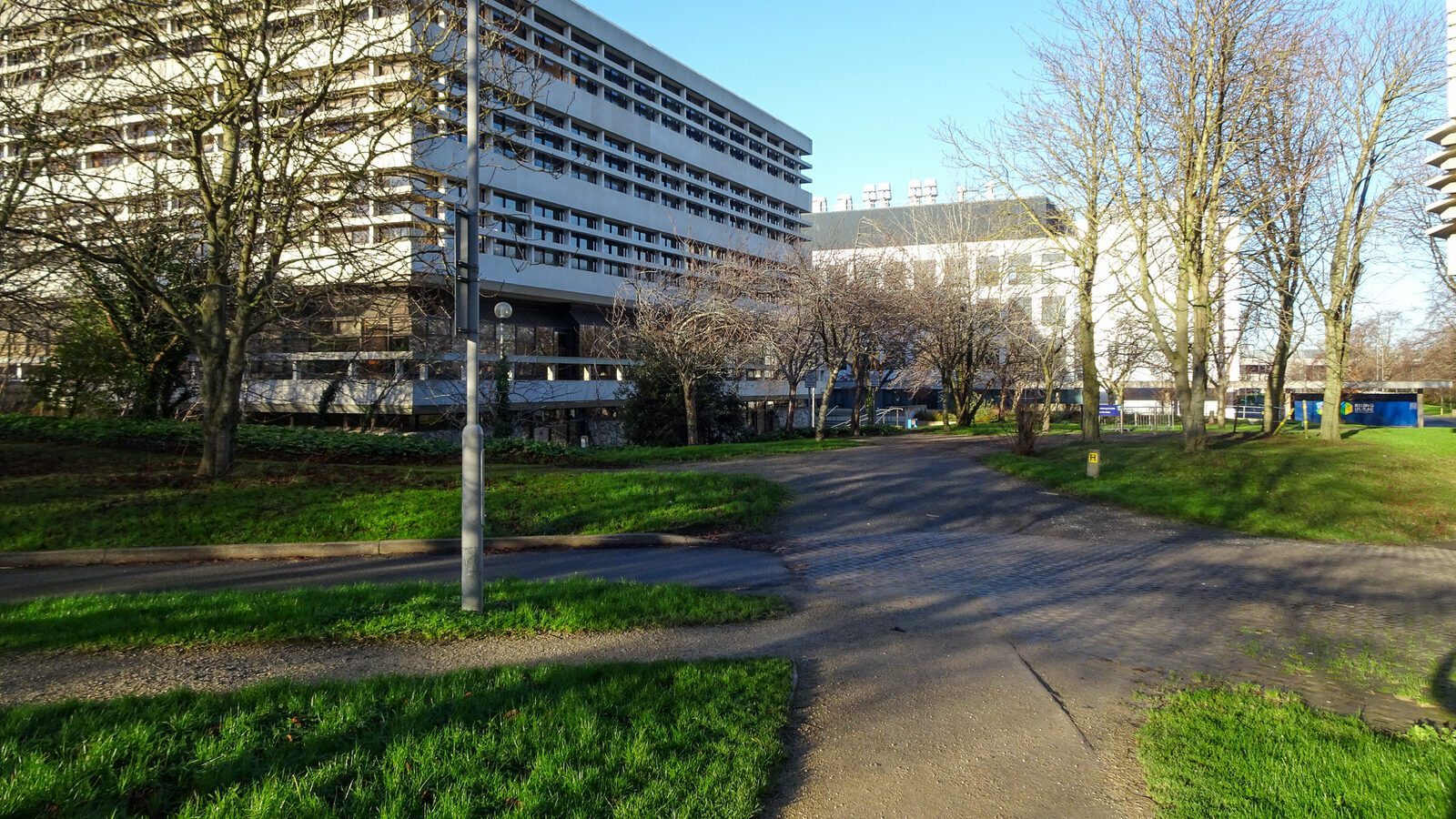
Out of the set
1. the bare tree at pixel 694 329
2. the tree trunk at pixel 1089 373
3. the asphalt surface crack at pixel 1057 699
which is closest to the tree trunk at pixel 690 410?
the bare tree at pixel 694 329

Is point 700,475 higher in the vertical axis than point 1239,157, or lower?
lower

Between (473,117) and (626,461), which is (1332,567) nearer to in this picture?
(473,117)

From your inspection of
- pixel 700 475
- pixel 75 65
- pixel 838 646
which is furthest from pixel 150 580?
pixel 75 65

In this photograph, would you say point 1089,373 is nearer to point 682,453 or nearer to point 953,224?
point 682,453

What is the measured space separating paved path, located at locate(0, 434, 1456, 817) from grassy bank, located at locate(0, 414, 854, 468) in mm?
8004

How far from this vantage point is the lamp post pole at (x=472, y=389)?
7.35 m

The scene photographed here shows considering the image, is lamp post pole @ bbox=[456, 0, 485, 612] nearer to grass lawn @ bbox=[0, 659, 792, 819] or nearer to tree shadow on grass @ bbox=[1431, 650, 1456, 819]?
grass lawn @ bbox=[0, 659, 792, 819]

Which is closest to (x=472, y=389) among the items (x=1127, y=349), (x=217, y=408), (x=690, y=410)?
(x=217, y=408)

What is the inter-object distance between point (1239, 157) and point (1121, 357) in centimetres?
2666

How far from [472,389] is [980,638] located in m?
4.99

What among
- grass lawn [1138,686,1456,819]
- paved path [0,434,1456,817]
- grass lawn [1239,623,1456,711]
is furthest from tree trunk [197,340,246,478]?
grass lawn [1239,623,1456,711]

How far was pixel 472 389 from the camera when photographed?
298 inches

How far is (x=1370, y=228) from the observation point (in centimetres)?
2544

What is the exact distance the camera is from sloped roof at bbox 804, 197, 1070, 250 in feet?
79.9
